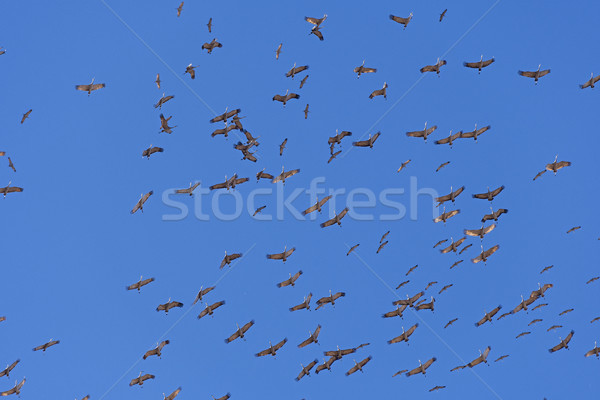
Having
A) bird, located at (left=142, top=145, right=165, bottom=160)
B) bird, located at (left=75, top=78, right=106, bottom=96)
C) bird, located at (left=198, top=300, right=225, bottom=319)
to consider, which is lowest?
bird, located at (left=198, top=300, right=225, bottom=319)

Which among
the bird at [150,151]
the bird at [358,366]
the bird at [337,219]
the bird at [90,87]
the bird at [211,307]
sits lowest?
the bird at [358,366]

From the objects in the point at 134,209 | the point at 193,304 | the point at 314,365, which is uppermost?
the point at 134,209

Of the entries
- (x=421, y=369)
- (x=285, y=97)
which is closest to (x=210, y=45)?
(x=285, y=97)


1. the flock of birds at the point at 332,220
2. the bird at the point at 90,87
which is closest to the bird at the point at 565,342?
the flock of birds at the point at 332,220

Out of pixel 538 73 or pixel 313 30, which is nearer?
pixel 313 30

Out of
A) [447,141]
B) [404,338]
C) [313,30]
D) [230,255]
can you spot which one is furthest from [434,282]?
[313,30]

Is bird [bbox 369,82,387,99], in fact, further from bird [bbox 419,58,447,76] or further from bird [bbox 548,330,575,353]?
bird [bbox 548,330,575,353]

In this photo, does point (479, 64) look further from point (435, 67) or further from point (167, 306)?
point (167, 306)

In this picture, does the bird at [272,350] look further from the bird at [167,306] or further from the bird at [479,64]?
the bird at [479,64]

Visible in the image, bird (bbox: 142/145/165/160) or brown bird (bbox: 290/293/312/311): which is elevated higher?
bird (bbox: 142/145/165/160)

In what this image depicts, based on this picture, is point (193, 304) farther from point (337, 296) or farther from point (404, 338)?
point (404, 338)

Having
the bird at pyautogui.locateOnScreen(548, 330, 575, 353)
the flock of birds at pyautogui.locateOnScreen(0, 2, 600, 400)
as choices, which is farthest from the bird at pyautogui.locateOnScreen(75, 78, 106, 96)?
the bird at pyautogui.locateOnScreen(548, 330, 575, 353)
